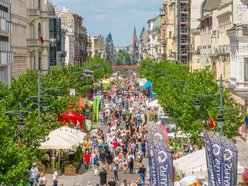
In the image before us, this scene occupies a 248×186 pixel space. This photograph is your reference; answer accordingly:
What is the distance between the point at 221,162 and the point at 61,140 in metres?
22.5

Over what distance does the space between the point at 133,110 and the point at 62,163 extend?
4096 cm

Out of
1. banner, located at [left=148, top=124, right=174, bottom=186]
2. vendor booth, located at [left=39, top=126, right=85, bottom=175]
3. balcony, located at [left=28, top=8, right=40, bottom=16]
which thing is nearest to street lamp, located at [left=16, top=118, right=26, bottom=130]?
vendor booth, located at [left=39, top=126, right=85, bottom=175]

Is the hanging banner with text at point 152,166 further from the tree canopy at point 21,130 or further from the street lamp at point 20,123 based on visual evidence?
the street lamp at point 20,123

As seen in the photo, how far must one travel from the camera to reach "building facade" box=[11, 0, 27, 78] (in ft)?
277

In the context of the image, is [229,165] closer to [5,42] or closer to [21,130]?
[21,130]

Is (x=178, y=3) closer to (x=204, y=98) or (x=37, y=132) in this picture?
(x=204, y=98)

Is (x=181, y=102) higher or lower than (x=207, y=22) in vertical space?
lower

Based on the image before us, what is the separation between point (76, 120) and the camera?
60.0 metres

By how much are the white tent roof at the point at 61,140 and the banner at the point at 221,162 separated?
19532mm

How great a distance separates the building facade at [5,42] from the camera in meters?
70.1

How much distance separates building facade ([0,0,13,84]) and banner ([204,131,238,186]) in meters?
47.7

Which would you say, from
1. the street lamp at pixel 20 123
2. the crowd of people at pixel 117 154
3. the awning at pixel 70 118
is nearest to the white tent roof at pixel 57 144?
the crowd of people at pixel 117 154

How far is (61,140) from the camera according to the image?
44781mm

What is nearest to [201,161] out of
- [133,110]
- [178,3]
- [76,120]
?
[76,120]
